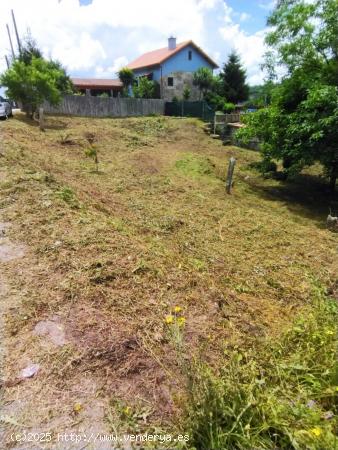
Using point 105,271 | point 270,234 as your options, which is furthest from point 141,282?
point 270,234

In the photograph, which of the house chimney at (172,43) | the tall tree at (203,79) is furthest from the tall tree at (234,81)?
the house chimney at (172,43)

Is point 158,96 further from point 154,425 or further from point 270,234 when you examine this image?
point 154,425

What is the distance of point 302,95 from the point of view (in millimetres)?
8828

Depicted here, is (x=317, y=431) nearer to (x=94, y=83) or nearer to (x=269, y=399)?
(x=269, y=399)

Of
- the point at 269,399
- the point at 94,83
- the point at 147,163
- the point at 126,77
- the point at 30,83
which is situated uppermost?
the point at 126,77

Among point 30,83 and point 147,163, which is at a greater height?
point 30,83

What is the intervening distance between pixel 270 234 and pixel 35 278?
4174 mm

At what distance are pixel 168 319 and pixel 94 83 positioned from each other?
3059 centimetres

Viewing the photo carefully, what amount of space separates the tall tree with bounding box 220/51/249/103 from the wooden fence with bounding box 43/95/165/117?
670cm

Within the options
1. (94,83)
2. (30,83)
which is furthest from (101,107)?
(94,83)

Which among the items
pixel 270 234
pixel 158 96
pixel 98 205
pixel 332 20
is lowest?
pixel 270 234

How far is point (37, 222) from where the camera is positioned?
3645 mm

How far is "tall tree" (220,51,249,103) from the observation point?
23.0m

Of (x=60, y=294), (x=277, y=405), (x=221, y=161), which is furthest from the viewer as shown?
(x=221, y=161)
